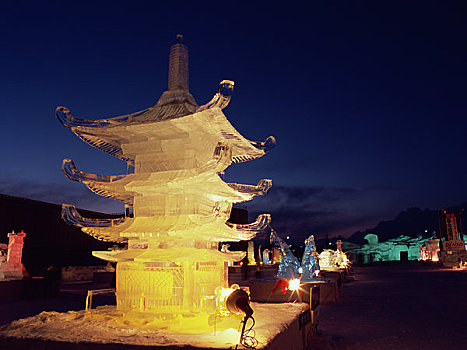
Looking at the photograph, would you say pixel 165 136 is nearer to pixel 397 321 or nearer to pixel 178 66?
pixel 178 66

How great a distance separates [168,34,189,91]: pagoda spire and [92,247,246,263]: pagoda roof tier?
12.1 feet

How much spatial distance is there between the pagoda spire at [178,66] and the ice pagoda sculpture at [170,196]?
2cm

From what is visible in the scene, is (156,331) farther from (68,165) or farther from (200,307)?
(68,165)

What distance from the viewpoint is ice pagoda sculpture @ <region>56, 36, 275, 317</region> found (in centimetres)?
713

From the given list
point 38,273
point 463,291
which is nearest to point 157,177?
point 463,291

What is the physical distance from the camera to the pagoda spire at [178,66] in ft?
27.5

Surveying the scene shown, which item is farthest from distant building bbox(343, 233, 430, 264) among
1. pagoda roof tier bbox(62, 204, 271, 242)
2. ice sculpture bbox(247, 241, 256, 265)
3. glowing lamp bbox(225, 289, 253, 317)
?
glowing lamp bbox(225, 289, 253, 317)

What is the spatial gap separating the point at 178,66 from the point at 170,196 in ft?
9.97

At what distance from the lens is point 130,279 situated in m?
7.45

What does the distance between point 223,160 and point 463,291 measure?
1839cm

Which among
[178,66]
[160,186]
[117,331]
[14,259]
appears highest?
[178,66]

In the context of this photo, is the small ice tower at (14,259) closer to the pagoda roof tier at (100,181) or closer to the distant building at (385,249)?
the pagoda roof tier at (100,181)

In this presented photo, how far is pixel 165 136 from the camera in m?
7.83

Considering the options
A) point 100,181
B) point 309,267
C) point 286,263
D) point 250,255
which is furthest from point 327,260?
point 100,181
